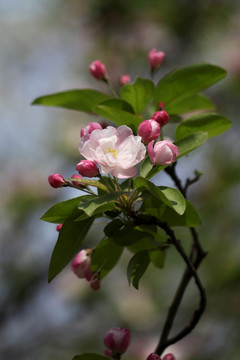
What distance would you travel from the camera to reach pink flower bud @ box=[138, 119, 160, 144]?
92 cm

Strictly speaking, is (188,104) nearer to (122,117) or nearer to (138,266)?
(122,117)

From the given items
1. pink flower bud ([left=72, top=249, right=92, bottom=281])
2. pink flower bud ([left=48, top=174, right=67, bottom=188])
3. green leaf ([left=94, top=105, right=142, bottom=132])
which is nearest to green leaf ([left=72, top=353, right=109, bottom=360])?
pink flower bud ([left=72, top=249, right=92, bottom=281])

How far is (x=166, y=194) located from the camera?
883mm

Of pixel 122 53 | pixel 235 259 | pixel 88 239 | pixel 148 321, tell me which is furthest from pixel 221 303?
pixel 122 53

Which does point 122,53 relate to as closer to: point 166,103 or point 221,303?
point 221,303

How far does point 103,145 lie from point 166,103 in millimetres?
326

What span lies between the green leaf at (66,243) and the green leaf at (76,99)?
395 mm

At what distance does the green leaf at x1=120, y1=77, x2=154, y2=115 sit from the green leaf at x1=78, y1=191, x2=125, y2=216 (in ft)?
1.25

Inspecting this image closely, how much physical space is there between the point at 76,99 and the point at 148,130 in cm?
37

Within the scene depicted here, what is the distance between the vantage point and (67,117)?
4.09 m

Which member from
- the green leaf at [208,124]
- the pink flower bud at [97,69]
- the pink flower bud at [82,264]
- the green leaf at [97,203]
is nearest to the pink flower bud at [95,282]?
the pink flower bud at [82,264]

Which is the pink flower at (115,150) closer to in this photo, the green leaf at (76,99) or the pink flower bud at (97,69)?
the green leaf at (76,99)

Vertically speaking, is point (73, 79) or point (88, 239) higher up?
point (73, 79)

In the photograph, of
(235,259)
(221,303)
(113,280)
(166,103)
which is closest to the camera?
(166,103)
